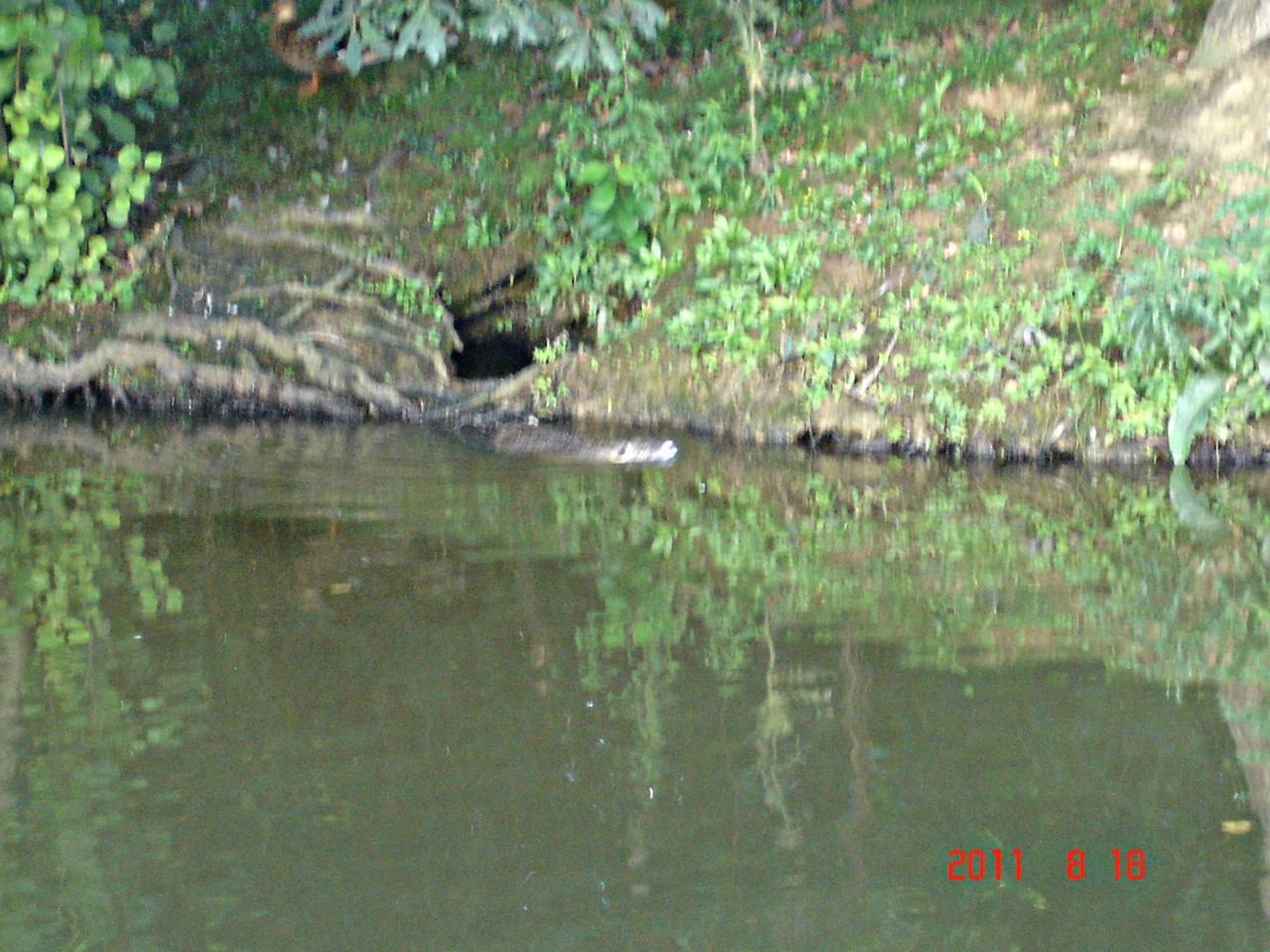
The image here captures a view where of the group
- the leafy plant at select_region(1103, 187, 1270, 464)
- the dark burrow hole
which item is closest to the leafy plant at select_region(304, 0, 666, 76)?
the dark burrow hole

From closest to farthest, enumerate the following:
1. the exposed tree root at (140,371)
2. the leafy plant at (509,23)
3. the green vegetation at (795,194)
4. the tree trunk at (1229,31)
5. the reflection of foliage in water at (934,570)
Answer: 1. the reflection of foliage in water at (934,570)
2. the green vegetation at (795,194)
3. the leafy plant at (509,23)
4. the tree trunk at (1229,31)
5. the exposed tree root at (140,371)

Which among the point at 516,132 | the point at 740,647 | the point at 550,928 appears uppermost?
the point at 516,132

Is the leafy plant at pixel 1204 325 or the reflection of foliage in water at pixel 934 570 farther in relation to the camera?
the leafy plant at pixel 1204 325

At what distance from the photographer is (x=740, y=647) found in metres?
5.14

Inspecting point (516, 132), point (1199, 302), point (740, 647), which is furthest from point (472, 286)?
point (740, 647)

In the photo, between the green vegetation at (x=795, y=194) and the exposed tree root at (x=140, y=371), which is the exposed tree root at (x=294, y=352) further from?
the green vegetation at (x=795, y=194)

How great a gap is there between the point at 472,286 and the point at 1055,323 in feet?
13.8

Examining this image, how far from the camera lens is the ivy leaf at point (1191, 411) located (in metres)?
7.90

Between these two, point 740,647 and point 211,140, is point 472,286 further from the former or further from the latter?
point 740,647

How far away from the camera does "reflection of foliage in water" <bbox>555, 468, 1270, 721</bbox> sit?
5168 millimetres

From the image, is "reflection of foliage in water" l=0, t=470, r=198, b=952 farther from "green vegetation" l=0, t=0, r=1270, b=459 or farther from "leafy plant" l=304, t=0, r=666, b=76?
"green vegetation" l=0, t=0, r=1270, b=459

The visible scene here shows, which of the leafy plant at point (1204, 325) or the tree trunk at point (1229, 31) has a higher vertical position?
the tree trunk at point (1229, 31)

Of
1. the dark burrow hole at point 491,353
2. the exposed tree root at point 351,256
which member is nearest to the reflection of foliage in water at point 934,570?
the dark burrow hole at point 491,353
